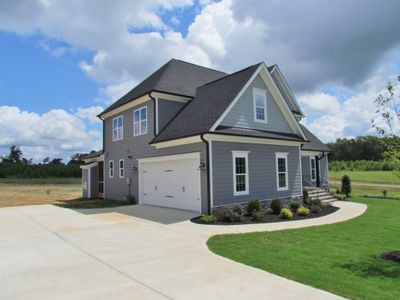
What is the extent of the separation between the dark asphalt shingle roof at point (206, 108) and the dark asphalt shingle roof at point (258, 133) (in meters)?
0.68

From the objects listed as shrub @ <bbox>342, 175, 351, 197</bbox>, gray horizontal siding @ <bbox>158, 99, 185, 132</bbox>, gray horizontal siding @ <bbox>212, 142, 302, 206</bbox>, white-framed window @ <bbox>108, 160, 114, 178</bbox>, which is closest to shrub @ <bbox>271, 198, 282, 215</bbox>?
gray horizontal siding @ <bbox>212, 142, 302, 206</bbox>

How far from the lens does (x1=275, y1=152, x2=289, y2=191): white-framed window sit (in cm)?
1588

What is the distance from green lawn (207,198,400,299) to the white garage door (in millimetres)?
4759

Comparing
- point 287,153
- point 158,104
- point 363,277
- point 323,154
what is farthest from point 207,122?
point 323,154

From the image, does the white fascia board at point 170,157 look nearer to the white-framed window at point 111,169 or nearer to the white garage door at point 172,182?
the white garage door at point 172,182

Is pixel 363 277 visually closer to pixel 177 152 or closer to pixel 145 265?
pixel 145 265

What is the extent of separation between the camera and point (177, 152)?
14.6 meters

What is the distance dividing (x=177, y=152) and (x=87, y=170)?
1214 centimetres

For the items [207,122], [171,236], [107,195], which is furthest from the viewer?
[107,195]

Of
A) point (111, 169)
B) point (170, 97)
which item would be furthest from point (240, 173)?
point (111, 169)

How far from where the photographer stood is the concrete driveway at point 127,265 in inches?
195

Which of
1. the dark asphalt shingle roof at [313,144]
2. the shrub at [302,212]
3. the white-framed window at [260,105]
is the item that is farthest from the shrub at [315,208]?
the dark asphalt shingle roof at [313,144]

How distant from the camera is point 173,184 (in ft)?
49.2

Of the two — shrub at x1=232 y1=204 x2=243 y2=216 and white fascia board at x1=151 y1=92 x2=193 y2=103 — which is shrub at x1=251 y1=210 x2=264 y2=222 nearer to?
shrub at x1=232 y1=204 x2=243 y2=216
